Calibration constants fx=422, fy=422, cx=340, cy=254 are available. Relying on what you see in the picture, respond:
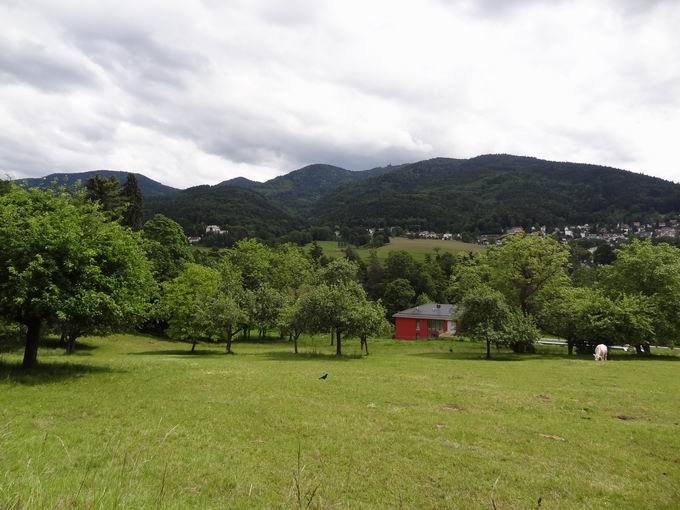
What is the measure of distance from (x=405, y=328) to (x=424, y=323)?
13.0 feet

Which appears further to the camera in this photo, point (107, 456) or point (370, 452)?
point (370, 452)

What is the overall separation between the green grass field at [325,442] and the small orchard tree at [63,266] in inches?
121

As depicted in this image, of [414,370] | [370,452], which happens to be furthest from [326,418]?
[414,370]

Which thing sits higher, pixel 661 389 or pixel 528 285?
pixel 528 285

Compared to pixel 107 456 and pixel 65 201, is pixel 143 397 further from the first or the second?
pixel 65 201

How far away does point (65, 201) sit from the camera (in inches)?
880

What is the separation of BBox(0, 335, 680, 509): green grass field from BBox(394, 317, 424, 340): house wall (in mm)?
59428

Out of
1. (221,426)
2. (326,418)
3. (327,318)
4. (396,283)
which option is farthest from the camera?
(396,283)

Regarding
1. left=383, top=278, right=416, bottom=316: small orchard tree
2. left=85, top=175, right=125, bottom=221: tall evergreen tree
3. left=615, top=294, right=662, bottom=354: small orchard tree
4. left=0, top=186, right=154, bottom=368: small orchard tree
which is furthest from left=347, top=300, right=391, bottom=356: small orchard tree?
left=383, top=278, right=416, bottom=316: small orchard tree

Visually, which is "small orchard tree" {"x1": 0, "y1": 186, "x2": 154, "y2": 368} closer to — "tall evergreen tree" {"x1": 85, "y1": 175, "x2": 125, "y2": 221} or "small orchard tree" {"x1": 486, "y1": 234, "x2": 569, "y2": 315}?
"small orchard tree" {"x1": 486, "y1": 234, "x2": 569, "y2": 315}

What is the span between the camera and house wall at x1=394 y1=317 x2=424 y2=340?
8281 centimetres

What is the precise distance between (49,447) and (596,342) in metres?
51.3

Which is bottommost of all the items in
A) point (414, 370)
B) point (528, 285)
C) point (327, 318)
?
point (414, 370)

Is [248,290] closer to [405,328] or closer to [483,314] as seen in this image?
[483,314]
